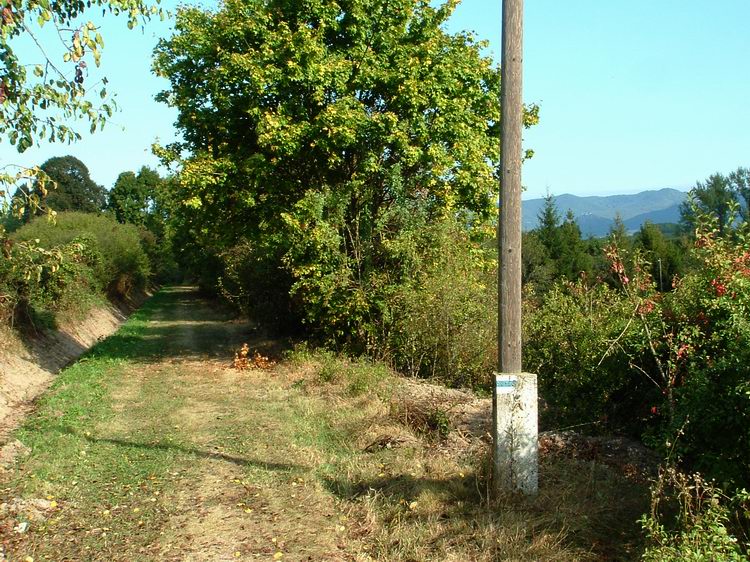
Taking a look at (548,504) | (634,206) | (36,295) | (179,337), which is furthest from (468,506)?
(634,206)

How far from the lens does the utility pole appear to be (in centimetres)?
646

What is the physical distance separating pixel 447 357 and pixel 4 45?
924 centimetres

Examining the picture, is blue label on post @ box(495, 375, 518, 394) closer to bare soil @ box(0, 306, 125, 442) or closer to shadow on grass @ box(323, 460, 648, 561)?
shadow on grass @ box(323, 460, 648, 561)

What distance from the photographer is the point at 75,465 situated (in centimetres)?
830

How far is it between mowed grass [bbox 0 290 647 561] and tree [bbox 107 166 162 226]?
7432cm

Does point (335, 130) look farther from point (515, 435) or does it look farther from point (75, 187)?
point (75, 187)

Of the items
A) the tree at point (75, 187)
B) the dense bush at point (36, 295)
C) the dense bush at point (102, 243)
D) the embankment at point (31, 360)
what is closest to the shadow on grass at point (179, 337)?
the embankment at point (31, 360)

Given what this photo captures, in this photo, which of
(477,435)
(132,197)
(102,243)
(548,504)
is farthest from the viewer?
(132,197)

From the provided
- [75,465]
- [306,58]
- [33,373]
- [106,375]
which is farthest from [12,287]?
[75,465]

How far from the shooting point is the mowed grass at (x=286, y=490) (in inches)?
230

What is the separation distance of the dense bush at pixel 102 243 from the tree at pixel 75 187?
33944 mm

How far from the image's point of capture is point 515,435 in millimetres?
6465

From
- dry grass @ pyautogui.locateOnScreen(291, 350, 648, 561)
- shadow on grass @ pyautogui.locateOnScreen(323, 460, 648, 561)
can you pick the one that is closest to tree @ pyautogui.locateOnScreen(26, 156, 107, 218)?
dry grass @ pyautogui.locateOnScreen(291, 350, 648, 561)

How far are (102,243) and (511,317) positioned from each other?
30.4m
